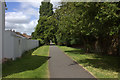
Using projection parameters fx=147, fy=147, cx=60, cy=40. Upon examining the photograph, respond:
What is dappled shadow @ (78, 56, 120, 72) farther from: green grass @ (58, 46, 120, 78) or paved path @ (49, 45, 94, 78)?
paved path @ (49, 45, 94, 78)

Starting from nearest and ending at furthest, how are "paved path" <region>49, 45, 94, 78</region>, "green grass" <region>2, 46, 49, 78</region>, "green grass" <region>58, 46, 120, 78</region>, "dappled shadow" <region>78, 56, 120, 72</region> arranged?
"green grass" <region>2, 46, 49, 78</region>
"paved path" <region>49, 45, 94, 78</region>
"green grass" <region>58, 46, 120, 78</region>
"dappled shadow" <region>78, 56, 120, 72</region>

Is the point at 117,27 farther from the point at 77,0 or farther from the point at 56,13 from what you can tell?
the point at 56,13

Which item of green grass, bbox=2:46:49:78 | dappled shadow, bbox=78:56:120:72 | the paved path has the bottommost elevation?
dappled shadow, bbox=78:56:120:72

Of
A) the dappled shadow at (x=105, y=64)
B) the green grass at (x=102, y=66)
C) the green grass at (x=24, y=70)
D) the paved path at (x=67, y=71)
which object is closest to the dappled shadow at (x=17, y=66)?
the green grass at (x=24, y=70)

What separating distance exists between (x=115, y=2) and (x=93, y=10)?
3.95ft

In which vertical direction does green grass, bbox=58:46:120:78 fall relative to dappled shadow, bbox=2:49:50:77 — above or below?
below

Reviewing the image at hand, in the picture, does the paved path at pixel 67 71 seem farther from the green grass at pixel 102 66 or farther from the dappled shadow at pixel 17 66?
the dappled shadow at pixel 17 66

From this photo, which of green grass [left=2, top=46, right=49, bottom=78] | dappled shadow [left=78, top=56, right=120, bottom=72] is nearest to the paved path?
green grass [left=2, top=46, right=49, bottom=78]

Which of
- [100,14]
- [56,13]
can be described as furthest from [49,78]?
[56,13]

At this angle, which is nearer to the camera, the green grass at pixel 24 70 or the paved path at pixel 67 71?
the green grass at pixel 24 70

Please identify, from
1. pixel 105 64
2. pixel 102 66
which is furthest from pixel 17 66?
pixel 105 64

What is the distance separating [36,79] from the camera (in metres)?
5.99

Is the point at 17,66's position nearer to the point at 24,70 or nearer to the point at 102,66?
the point at 24,70

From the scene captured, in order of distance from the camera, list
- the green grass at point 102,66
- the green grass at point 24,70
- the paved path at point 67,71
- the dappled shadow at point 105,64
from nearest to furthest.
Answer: the green grass at point 24,70 < the paved path at point 67,71 < the green grass at point 102,66 < the dappled shadow at point 105,64
